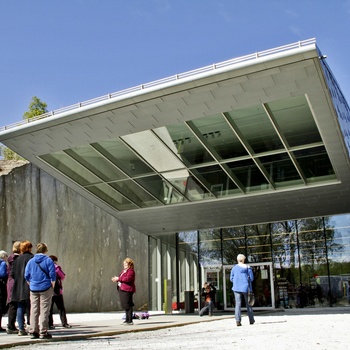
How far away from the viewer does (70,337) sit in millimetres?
8258

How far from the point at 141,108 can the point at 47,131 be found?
3.61m

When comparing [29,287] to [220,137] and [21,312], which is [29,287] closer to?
[21,312]

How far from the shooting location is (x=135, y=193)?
64.6 feet

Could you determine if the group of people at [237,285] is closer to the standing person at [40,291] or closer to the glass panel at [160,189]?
the standing person at [40,291]

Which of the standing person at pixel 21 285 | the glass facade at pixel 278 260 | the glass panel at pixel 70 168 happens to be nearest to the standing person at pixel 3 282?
the standing person at pixel 21 285

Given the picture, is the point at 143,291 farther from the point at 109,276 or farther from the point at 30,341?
the point at 30,341

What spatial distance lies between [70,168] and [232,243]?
8117mm

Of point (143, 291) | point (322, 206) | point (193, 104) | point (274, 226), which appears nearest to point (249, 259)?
point (274, 226)

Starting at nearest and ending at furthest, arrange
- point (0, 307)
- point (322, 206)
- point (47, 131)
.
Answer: point (0, 307) < point (47, 131) < point (322, 206)

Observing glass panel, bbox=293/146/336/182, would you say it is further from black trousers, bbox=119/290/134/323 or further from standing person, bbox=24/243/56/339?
standing person, bbox=24/243/56/339

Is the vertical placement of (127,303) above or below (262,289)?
below

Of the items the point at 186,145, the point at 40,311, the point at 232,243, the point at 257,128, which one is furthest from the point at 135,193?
the point at 40,311

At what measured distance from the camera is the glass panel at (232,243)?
73.8 ft

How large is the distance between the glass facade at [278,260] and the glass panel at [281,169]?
4186 mm
